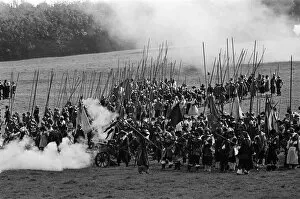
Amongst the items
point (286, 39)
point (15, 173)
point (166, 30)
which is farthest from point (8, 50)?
point (15, 173)

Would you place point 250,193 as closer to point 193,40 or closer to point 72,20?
point 193,40

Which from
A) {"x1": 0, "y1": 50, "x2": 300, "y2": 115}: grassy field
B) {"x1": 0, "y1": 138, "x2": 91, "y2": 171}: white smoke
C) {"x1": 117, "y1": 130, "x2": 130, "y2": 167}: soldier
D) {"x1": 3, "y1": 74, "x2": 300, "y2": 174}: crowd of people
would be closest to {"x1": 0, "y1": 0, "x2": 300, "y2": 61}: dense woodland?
{"x1": 0, "y1": 50, "x2": 300, "y2": 115}: grassy field

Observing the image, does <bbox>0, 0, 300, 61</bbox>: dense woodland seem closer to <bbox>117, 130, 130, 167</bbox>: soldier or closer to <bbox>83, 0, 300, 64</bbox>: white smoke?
<bbox>83, 0, 300, 64</bbox>: white smoke

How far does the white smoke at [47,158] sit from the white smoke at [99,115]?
3.50m

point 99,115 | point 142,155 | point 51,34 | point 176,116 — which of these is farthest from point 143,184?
point 51,34

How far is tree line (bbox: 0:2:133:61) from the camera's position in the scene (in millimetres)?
103062

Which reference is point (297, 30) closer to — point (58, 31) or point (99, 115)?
point (58, 31)

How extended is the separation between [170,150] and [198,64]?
43.1 meters

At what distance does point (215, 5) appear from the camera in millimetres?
93875

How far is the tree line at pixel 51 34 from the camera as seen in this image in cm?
10306

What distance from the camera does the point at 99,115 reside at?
3353 centimetres

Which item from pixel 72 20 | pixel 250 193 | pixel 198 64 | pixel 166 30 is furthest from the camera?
pixel 72 20

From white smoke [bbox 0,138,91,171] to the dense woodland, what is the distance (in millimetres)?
75856

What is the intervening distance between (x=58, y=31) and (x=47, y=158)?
84.9 metres
